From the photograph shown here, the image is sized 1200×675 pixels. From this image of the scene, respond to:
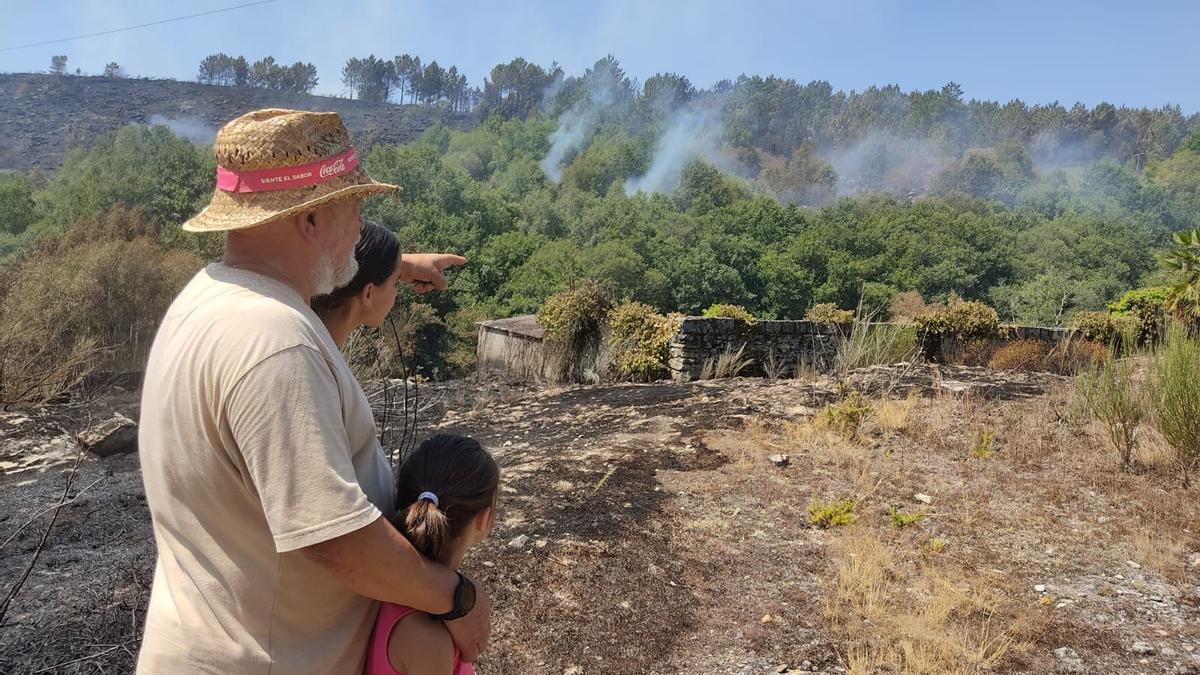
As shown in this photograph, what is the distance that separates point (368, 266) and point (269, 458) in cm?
77

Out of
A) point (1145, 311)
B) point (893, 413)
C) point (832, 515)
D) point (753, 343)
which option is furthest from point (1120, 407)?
point (1145, 311)

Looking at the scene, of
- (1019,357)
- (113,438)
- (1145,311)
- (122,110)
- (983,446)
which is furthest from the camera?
(122,110)

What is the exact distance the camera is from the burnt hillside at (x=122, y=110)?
9538 cm

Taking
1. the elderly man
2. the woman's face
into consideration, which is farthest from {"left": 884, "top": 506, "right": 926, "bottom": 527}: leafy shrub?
the elderly man

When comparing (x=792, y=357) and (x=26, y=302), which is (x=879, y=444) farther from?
(x=26, y=302)

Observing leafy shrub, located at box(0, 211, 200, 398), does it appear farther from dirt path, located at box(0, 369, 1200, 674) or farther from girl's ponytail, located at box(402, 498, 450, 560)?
girl's ponytail, located at box(402, 498, 450, 560)

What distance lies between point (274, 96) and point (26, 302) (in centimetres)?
13420

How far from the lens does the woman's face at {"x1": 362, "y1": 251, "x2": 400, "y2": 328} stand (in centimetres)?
181

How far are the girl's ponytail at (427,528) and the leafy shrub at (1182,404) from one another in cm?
639

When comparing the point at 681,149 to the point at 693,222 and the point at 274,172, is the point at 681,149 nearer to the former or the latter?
the point at 693,222

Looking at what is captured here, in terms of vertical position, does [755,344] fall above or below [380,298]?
below

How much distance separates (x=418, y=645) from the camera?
4.18 feet

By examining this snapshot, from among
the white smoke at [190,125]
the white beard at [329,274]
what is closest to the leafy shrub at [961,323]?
the white beard at [329,274]

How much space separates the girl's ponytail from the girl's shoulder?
100 mm
